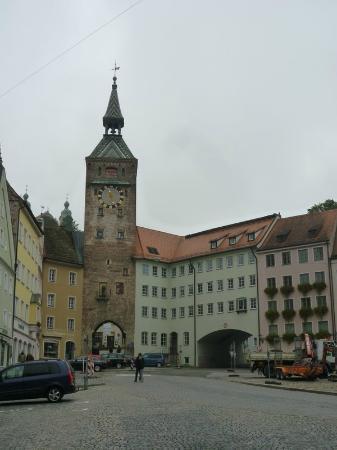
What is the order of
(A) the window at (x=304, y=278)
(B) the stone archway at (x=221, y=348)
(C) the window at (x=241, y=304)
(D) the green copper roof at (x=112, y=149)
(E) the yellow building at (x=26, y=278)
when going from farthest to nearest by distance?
(D) the green copper roof at (x=112, y=149)
(B) the stone archway at (x=221, y=348)
(C) the window at (x=241, y=304)
(A) the window at (x=304, y=278)
(E) the yellow building at (x=26, y=278)

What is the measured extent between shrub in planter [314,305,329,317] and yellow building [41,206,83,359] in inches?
1086

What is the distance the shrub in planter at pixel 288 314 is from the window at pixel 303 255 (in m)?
5.01

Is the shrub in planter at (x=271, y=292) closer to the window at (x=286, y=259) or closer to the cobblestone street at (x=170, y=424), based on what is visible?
the window at (x=286, y=259)

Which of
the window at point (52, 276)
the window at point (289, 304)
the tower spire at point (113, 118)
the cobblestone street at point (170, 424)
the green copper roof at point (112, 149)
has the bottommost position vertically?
the cobblestone street at point (170, 424)

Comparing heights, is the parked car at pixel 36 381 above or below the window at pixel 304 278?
below

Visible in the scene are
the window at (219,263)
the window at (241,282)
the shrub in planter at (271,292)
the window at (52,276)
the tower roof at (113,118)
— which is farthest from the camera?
the tower roof at (113,118)

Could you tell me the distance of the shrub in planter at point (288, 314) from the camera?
63.5 meters

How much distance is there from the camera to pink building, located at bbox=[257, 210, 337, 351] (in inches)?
2421

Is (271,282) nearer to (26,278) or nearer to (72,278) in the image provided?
(72,278)

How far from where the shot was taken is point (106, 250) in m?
76.8

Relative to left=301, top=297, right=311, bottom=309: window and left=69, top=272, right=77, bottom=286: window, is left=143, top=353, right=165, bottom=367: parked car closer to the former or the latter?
left=69, top=272, right=77, bottom=286: window

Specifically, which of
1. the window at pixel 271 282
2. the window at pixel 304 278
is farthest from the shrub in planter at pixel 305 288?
the window at pixel 271 282

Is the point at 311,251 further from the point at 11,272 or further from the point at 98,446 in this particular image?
the point at 98,446

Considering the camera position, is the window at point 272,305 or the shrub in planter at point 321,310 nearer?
the shrub in planter at point 321,310
